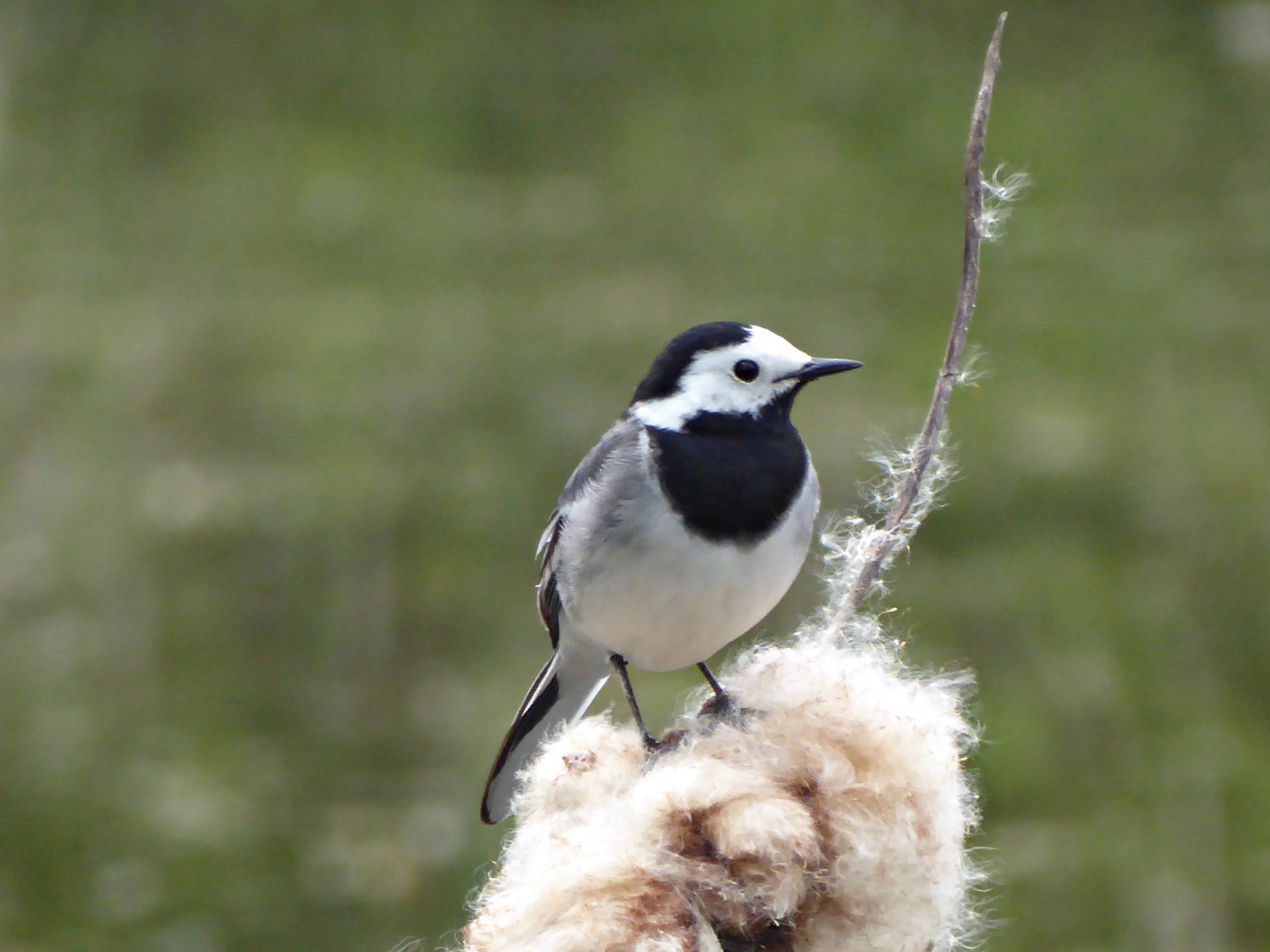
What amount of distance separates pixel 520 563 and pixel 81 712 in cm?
130

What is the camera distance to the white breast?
1905mm

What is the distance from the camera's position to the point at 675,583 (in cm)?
192

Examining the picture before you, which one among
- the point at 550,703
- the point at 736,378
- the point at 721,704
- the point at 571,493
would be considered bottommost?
the point at 550,703

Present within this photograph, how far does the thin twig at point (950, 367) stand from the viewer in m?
1.34

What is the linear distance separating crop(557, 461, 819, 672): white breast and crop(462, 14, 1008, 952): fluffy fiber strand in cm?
41

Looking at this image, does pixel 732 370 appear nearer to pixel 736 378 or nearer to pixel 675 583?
pixel 736 378

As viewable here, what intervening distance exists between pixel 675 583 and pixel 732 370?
0.28m

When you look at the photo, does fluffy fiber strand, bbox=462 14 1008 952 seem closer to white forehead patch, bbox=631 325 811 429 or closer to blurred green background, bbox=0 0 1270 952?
white forehead patch, bbox=631 325 811 429

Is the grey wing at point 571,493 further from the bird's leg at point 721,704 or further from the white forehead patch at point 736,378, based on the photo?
the bird's leg at point 721,704

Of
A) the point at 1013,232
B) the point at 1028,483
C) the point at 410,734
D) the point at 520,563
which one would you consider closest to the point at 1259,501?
the point at 1028,483

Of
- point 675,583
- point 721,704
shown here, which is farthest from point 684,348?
point 721,704

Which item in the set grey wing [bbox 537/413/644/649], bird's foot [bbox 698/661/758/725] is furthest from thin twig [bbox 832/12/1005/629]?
grey wing [bbox 537/413/644/649]

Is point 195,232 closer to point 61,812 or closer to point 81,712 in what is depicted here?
point 81,712

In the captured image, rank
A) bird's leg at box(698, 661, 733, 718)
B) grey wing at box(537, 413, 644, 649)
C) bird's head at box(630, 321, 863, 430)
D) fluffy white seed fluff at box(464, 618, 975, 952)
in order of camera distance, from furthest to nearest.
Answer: grey wing at box(537, 413, 644, 649) → bird's head at box(630, 321, 863, 430) → bird's leg at box(698, 661, 733, 718) → fluffy white seed fluff at box(464, 618, 975, 952)
